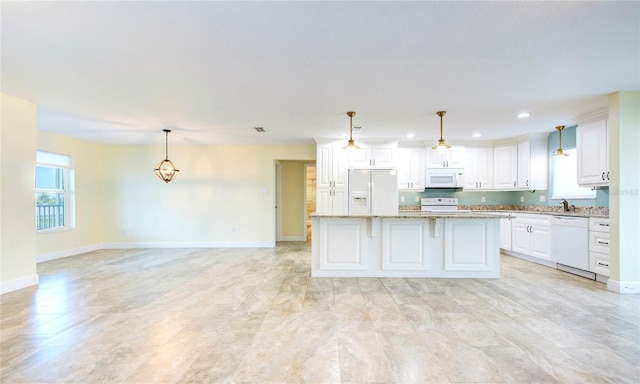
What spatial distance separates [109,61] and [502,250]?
7.02 meters

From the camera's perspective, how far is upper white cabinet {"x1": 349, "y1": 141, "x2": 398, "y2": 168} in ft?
19.2

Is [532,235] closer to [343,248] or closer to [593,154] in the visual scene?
[593,154]

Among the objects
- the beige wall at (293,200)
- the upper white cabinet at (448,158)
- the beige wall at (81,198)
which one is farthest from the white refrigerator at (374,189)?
the beige wall at (81,198)

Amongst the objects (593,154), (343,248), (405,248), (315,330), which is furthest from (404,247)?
(593,154)

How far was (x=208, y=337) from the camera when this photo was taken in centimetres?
232

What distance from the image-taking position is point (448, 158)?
6176 mm

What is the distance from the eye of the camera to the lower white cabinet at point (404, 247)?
4078 millimetres

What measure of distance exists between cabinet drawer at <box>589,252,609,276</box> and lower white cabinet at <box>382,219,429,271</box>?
2.22m

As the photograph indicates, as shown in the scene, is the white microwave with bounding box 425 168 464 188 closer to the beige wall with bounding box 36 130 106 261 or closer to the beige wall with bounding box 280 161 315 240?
the beige wall with bounding box 280 161 315 240

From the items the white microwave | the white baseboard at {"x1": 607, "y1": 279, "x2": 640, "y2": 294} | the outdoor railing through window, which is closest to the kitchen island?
the white baseboard at {"x1": 607, "y1": 279, "x2": 640, "y2": 294}

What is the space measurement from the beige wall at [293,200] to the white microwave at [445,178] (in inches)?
125

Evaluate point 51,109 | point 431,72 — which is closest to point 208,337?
point 431,72

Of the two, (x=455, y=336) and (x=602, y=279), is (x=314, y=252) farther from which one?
(x=602, y=279)

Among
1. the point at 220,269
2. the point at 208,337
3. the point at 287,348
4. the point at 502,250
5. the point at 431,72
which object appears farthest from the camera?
the point at 502,250
